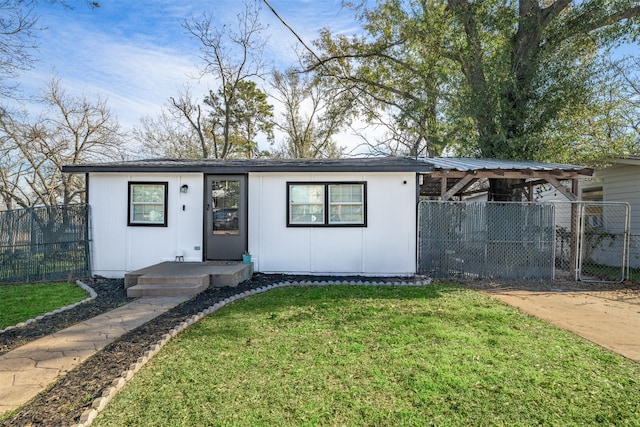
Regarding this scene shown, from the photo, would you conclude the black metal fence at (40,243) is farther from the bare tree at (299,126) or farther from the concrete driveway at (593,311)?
the bare tree at (299,126)

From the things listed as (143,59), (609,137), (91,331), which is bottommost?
(91,331)

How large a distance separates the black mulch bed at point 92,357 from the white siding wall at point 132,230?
1.17m

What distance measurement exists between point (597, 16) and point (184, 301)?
1314cm

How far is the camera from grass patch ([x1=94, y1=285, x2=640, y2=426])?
2.45 m

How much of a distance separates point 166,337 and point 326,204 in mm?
4535

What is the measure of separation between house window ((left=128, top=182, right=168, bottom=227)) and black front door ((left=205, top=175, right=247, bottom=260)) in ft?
3.17

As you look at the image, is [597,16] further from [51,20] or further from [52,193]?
[52,193]

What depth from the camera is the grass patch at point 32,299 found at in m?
4.94

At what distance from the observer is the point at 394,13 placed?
13875 millimetres

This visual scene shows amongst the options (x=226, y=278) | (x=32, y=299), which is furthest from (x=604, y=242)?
(x=32, y=299)

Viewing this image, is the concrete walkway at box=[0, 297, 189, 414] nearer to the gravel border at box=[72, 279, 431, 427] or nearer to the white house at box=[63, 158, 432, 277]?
the gravel border at box=[72, 279, 431, 427]

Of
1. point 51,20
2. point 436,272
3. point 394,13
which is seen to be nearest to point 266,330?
point 436,272

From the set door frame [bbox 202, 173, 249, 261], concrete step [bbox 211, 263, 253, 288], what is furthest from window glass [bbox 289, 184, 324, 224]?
concrete step [bbox 211, 263, 253, 288]

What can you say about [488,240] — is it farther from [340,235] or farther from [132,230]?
[132,230]
